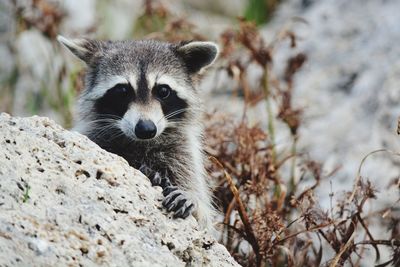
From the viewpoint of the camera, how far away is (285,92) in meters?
5.45

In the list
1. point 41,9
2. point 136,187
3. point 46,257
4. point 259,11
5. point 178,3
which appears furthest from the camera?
point 178,3

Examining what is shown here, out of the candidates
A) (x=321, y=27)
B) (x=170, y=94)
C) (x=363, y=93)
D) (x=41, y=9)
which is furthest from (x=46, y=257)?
(x=321, y=27)

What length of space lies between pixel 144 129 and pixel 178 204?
889 mm

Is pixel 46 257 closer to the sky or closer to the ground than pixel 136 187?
closer to the ground

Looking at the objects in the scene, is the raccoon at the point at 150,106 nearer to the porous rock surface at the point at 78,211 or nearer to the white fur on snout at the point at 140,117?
the white fur on snout at the point at 140,117

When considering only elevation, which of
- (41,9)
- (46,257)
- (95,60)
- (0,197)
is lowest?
(46,257)

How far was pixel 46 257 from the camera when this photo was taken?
2.72 m

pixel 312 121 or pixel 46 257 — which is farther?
pixel 312 121

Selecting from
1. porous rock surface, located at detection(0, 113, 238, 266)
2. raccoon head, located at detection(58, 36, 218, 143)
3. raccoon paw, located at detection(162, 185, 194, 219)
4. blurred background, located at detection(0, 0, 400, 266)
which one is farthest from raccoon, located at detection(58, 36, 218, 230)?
porous rock surface, located at detection(0, 113, 238, 266)

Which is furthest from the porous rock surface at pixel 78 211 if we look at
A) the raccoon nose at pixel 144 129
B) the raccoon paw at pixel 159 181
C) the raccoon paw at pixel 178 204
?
the raccoon nose at pixel 144 129

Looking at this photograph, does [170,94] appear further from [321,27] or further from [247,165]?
[321,27]

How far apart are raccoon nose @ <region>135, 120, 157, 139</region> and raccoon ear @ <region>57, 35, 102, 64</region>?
3.00 feet

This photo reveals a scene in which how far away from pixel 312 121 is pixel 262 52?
5.13 ft

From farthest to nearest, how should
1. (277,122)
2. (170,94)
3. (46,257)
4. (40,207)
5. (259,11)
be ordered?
(259,11)
(277,122)
(170,94)
(40,207)
(46,257)
